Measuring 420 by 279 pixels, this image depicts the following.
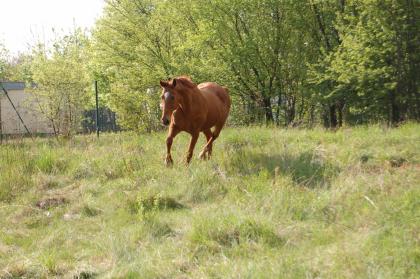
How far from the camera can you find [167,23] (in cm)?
1947

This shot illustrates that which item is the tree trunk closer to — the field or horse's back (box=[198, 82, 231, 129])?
horse's back (box=[198, 82, 231, 129])

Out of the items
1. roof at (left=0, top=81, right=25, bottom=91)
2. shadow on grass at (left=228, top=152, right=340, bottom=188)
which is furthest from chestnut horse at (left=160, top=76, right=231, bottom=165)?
roof at (left=0, top=81, right=25, bottom=91)

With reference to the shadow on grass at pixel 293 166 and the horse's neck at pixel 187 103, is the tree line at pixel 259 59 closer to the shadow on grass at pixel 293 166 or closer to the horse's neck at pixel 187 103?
the shadow on grass at pixel 293 166

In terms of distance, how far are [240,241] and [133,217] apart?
1.83 metres

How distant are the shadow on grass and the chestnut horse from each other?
91cm

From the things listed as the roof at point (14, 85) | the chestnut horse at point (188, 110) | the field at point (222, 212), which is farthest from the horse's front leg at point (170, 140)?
the roof at point (14, 85)

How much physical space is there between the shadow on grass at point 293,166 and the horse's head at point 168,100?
51.1 inches

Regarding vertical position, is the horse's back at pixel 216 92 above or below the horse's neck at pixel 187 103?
above

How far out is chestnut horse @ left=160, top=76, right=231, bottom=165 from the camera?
7988 mm

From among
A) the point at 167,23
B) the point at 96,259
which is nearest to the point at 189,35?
the point at 167,23

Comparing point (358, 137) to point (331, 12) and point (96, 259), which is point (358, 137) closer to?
point (96, 259)

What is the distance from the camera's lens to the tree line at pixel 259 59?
47.2ft

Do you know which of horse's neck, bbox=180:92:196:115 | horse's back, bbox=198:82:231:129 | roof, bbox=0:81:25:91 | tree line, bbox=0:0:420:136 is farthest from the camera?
roof, bbox=0:81:25:91

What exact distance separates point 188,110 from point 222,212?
3220mm
